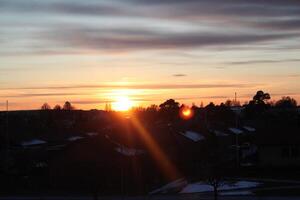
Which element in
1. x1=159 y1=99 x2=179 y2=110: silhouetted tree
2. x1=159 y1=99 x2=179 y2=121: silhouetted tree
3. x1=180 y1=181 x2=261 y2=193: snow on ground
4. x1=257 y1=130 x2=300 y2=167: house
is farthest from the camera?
x1=159 y1=99 x2=179 y2=110: silhouetted tree

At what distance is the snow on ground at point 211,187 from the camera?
42.6 metres

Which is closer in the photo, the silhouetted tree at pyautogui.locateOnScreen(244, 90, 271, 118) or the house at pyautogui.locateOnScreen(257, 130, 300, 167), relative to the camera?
the house at pyautogui.locateOnScreen(257, 130, 300, 167)

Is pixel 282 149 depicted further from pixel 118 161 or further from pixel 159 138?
pixel 118 161

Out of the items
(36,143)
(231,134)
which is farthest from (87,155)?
(231,134)

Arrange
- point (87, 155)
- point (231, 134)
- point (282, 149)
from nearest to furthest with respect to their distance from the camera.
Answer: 1. point (87, 155)
2. point (282, 149)
3. point (231, 134)

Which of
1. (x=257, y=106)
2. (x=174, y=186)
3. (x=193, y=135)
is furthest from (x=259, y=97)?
(x=174, y=186)

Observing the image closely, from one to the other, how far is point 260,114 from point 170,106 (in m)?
18.7

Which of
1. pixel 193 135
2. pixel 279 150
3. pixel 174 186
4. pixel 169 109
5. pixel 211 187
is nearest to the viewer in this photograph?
pixel 211 187

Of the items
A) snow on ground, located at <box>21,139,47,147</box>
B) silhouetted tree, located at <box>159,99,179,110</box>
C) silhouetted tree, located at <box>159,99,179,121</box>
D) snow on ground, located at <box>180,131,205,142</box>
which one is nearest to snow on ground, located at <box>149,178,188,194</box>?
snow on ground, located at <box>180,131,205,142</box>

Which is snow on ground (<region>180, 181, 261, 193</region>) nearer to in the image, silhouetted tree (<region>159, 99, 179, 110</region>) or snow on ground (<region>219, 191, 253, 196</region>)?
snow on ground (<region>219, 191, 253, 196</region>)

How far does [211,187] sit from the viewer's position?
43312 millimetres

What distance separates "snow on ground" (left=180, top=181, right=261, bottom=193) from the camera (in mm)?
42594

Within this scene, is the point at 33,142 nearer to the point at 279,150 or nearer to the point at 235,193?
the point at 279,150

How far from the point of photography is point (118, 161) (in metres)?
46.2
